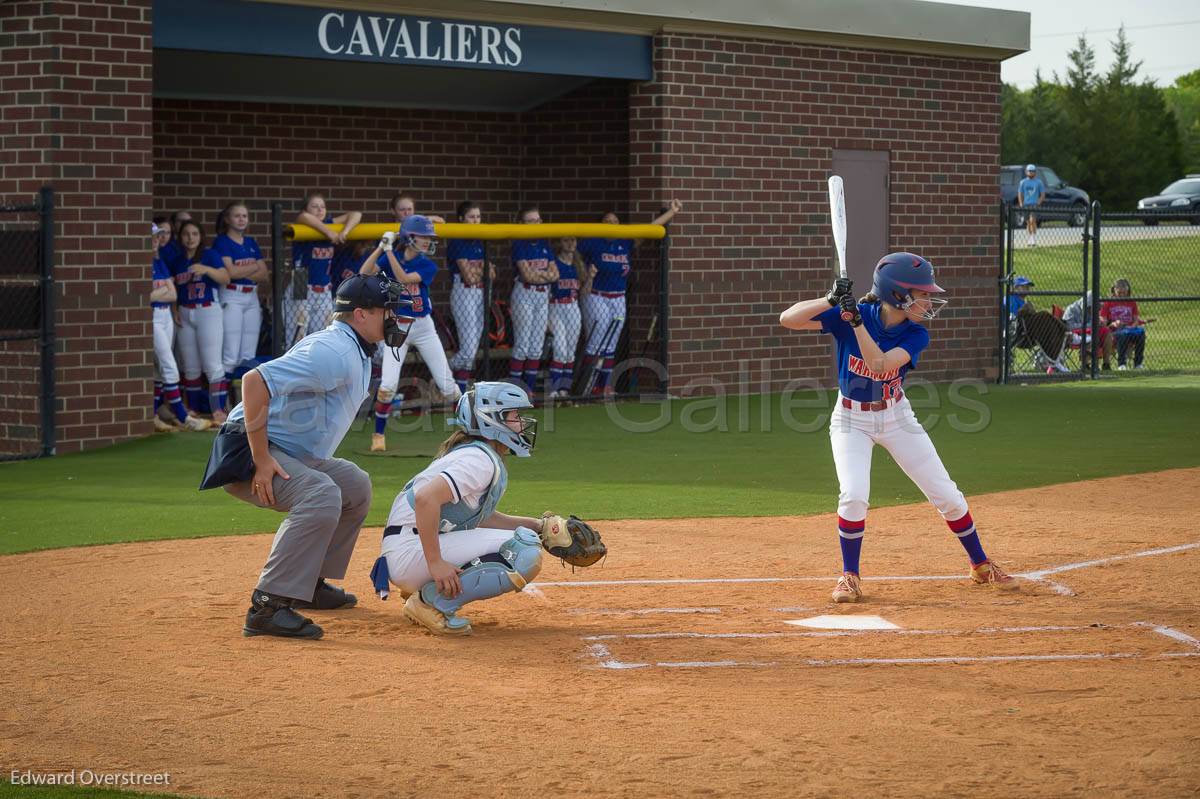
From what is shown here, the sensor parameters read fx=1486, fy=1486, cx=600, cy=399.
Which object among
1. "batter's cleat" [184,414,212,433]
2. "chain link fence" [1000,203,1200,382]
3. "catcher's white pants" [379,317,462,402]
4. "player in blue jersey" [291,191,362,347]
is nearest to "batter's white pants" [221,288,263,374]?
"player in blue jersey" [291,191,362,347]

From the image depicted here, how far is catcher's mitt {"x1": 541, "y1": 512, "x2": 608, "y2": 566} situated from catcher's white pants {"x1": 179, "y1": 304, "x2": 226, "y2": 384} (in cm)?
805

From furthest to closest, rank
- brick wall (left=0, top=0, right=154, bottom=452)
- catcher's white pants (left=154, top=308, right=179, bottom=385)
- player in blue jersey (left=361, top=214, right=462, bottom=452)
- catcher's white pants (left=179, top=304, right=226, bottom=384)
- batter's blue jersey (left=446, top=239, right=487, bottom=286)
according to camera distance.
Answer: batter's blue jersey (left=446, top=239, right=487, bottom=286) → catcher's white pants (left=179, top=304, right=226, bottom=384) → catcher's white pants (left=154, top=308, right=179, bottom=385) → brick wall (left=0, top=0, right=154, bottom=452) → player in blue jersey (left=361, top=214, right=462, bottom=452)

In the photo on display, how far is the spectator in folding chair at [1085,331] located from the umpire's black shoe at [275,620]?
15456 mm

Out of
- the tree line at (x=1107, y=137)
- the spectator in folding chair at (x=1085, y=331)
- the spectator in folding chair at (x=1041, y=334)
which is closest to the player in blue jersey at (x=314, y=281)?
the spectator in folding chair at (x=1041, y=334)

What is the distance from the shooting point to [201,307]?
549 inches

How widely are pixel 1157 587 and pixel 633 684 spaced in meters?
3.19

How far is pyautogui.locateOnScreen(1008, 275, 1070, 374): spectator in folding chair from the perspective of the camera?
2016 centimetres

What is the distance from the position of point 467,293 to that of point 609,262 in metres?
1.76

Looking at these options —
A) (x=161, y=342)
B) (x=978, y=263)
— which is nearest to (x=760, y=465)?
(x=161, y=342)

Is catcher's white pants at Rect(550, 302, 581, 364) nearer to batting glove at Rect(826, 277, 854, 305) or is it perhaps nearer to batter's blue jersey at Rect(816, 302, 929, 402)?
batter's blue jersey at Rect(816, 302, 929, 402)

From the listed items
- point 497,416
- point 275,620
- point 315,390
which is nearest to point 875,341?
point 497,416

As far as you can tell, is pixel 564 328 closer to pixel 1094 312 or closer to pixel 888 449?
pixel 1094 312

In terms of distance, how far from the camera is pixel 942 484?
288 inches

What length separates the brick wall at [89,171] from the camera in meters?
12.6
